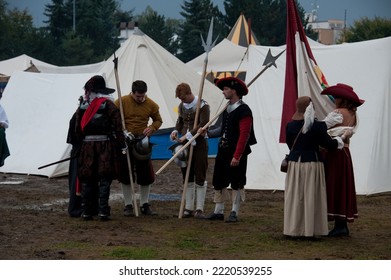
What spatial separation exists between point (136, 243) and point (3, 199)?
3.40 metres

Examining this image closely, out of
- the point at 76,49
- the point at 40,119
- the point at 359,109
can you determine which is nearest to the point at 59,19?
the point at 76,49

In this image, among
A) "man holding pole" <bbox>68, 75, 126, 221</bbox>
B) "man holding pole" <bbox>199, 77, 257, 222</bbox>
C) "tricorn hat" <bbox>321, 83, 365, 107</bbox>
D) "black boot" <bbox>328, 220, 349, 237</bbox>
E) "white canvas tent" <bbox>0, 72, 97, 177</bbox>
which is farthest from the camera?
"white canvas tent" <bbox>0, 72, 97, 177</bbox>

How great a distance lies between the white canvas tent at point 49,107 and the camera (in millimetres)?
12429

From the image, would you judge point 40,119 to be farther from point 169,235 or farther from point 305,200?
point 305,200

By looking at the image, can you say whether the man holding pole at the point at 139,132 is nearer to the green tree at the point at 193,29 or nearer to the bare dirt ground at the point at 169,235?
the bare dirt ground at the point at 169,235

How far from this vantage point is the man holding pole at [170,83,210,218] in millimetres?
8461

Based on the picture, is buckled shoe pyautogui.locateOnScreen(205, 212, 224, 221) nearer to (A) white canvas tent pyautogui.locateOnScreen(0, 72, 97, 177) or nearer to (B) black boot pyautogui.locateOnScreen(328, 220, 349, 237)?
(B) black boot pyautogui.locateOnScreen(328, 220, 349, 237)

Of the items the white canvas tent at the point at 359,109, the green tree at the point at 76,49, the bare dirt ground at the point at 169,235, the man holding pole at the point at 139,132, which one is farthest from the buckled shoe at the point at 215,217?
the green tree at the point at 76,49

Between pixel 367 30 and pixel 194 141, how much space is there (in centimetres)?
3743

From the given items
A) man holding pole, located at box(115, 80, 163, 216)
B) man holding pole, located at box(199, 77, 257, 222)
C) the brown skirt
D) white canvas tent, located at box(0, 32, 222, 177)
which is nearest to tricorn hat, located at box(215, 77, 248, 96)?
man holding pole, located at box(199, 77, 257, 222)

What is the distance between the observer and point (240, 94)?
26.5 feet

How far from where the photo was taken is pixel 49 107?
1298 cm

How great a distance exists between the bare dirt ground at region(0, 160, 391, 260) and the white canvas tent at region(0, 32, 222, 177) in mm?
2253
